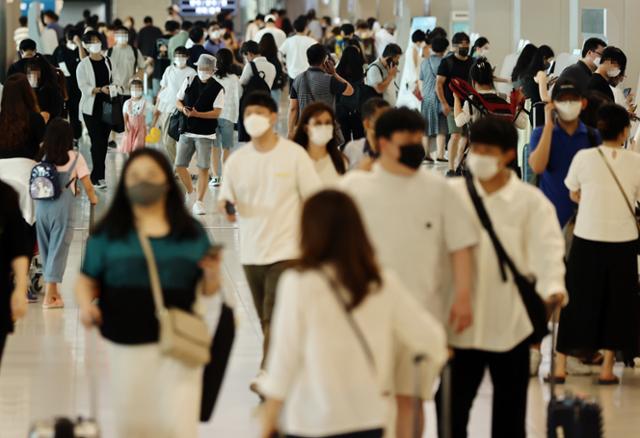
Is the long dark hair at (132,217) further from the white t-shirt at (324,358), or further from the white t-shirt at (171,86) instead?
the white t-shirt at (171,86)

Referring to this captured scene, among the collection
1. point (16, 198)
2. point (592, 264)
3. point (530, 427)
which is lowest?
point (530, 427)

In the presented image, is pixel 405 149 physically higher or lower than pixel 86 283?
higher

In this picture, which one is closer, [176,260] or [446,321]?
[176,260]

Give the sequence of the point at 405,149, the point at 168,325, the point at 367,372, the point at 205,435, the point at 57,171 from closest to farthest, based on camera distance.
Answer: the point at 367,372 → the point at 168,325 → the point at 405,149 → the point at 205,435 → the point at 57,171

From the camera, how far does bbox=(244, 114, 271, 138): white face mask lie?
7902 mm

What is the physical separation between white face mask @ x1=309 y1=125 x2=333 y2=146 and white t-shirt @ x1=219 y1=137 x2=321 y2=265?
1.03 ft

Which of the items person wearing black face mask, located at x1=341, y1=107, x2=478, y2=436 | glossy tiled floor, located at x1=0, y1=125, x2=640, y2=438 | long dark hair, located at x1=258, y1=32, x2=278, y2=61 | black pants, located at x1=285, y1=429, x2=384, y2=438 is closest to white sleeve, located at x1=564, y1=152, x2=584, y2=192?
glossy tiled floor, located at x1=0, y1=125, x2=640, y2=438

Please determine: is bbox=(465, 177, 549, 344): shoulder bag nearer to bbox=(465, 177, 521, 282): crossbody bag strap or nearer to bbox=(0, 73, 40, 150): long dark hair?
bbox=(465, 177, 521, 282): crossbody bag strap

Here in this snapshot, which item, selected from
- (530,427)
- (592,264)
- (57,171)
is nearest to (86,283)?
(530,427)

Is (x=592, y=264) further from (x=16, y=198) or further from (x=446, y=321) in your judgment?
(x=16, y=198)

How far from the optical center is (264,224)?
7867 millimetres

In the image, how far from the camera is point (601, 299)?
877 centimetres

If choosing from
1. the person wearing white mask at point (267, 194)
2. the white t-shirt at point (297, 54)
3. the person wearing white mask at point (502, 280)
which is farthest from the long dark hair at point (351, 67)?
the person wearing white mask at point (502, 280)

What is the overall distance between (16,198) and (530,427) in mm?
3018
